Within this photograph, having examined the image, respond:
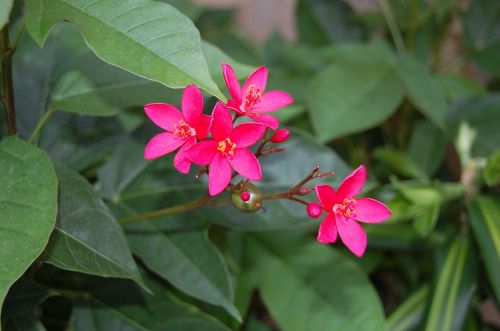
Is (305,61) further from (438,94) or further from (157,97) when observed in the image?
(157,97)

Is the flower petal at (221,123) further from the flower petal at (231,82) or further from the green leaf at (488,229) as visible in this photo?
the green leaf at (488,229)

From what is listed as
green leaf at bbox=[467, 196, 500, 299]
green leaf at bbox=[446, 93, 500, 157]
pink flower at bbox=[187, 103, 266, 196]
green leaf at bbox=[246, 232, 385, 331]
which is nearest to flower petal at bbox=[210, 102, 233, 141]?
pink flower at bbox=[187, 103, 266, 196]

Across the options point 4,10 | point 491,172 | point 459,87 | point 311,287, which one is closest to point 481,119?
point 459,87

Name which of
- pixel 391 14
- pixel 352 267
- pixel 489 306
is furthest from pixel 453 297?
pixel 391 14

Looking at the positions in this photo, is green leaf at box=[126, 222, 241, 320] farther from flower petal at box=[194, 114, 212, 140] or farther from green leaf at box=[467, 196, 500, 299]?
green leaf at box=[467, 196, 500, 299]

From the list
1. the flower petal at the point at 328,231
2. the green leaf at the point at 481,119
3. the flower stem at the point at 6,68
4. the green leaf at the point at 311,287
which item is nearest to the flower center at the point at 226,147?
the flower petal at the point at 328,231

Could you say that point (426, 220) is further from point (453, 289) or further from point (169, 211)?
point (169, 211)
